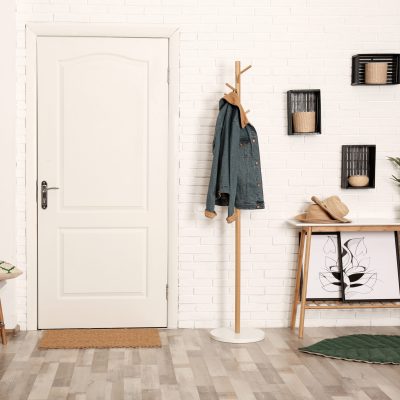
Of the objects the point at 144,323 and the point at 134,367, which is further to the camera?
the point at 144,323

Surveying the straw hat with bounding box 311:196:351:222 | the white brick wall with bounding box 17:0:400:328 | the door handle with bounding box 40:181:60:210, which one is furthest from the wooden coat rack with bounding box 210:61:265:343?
the door handle with bounding box 40:181:60:210

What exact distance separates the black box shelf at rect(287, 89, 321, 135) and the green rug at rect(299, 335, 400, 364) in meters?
1.46

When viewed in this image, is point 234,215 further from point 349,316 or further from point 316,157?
point 349,316

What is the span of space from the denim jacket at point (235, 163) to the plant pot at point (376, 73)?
93cm

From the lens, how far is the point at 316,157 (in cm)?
542

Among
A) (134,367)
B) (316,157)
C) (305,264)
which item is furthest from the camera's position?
(316,157)

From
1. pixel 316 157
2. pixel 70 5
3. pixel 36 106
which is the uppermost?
pixel 70 5

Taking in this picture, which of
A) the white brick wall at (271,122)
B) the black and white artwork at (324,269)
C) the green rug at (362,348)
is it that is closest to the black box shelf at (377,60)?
the white brick wall at (271,122)

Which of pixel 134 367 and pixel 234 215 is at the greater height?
pixel 234 215

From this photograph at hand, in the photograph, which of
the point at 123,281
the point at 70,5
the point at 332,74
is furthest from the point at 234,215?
Answer: the point at 70,5

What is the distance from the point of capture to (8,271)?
191 inches

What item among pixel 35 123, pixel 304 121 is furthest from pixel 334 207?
pixel 35 123

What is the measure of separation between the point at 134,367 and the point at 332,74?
253cm

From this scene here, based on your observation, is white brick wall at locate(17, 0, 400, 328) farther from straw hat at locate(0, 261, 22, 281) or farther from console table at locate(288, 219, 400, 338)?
straw hat at locate(0, 261, 22, 281)
